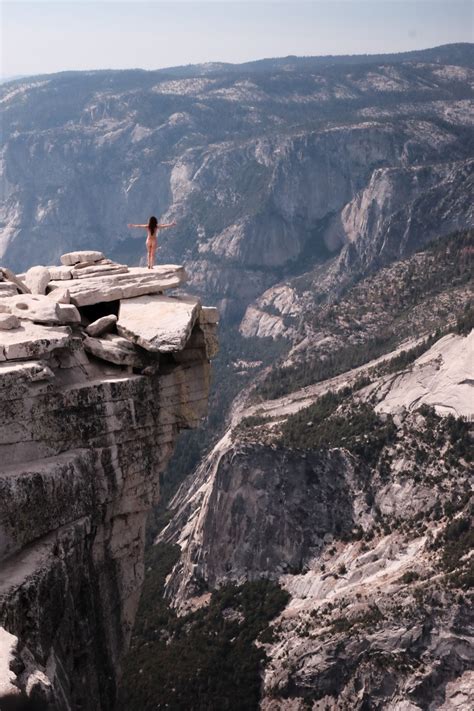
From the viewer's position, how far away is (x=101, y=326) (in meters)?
49.0

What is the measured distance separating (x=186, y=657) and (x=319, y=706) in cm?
1581

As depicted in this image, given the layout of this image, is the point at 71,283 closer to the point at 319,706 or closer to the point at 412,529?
the point at 319,706

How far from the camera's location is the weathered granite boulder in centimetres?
4888

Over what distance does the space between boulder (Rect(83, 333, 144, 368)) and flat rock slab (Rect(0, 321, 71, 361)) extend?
1566 mm

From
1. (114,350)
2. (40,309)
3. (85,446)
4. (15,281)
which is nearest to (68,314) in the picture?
(40,309)

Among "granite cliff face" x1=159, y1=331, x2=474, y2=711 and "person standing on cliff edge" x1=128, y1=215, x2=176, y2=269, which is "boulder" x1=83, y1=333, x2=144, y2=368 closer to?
"person standing on cliff edge" x1=128, y1=215, x2=176, y2=269

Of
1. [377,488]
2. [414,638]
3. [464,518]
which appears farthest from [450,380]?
[414,638]

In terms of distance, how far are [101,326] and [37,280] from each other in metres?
5.58

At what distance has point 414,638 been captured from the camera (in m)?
103

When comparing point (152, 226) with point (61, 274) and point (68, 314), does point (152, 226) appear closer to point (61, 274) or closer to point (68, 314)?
point (61, 274)

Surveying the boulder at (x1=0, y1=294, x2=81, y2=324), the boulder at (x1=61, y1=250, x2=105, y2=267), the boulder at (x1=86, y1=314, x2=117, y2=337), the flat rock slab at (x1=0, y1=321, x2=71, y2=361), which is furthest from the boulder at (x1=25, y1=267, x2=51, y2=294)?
the flat rock slab at (x1=0, y1=321, x2=71, y2=361)

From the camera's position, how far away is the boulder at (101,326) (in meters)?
48.9

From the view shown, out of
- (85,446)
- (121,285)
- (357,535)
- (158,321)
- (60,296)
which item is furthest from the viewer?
(357,535)

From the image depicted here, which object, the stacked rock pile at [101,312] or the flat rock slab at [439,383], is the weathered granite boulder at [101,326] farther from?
the flat rock slab at [439,383]
